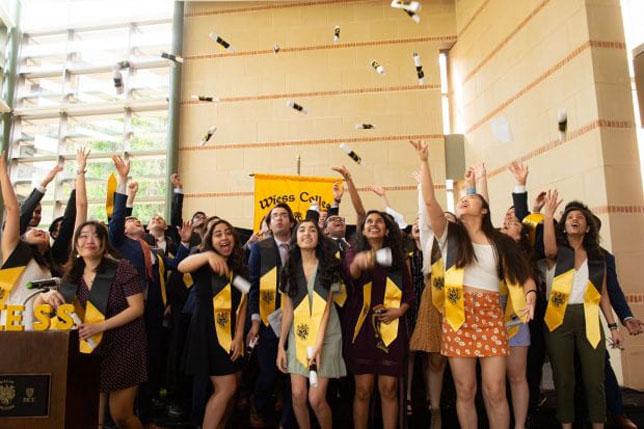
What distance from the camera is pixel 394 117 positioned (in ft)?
24.4

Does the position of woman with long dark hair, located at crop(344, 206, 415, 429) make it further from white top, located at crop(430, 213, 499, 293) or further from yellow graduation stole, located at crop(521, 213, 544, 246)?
yellow graduation stole, located at crop(521, 213, 544, 246)

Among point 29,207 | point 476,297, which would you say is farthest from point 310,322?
point 29,207

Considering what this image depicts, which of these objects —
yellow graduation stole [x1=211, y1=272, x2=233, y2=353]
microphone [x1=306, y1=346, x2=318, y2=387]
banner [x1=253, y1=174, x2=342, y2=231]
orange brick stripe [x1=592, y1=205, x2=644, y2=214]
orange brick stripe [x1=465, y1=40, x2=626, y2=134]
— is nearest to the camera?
microphone [x1=306, y1=346, x2=318, y2=387]

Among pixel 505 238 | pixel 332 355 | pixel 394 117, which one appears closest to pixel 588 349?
pixel 505 238

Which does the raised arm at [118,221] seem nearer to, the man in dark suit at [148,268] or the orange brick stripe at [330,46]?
the man in dark suit at [148,268]

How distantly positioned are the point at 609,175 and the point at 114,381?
176 inches

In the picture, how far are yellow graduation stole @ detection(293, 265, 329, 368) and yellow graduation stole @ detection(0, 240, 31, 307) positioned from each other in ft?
5.86

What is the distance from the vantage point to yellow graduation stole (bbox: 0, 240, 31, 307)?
115 inches

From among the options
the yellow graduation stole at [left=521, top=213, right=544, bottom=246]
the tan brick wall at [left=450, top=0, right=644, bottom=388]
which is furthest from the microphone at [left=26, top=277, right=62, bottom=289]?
the tan brick wall at [left=450, top=0, right=644, bottom=388]

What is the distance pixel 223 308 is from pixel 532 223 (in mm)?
2495

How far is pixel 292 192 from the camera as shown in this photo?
604cm

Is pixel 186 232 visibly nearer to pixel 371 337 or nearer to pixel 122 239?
pixel 122 239

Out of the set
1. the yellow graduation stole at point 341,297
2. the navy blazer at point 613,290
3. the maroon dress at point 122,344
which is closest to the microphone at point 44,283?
the maroon dress at point 122,344

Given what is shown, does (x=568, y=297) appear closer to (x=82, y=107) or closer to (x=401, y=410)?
(x=401, y=410)
